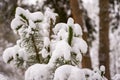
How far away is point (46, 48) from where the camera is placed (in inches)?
95.5

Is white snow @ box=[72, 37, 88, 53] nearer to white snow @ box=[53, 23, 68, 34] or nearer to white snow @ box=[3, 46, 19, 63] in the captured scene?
white snow @ box=[53, 23, 68, 34]

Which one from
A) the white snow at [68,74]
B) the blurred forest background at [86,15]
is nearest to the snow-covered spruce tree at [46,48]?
the white snow at [68,74]

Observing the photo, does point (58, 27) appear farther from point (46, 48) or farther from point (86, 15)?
point (86, 15)

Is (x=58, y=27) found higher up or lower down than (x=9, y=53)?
higher up

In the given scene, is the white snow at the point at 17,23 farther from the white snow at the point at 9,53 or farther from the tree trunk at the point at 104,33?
the tree trunk at the point at 104,33

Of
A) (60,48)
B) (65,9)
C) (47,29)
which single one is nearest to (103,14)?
(65,9)

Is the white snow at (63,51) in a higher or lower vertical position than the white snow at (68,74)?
higher

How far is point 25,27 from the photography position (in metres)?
2.42

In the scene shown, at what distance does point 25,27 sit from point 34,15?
0.11 meters

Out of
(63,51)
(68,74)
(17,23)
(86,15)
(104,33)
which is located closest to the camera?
(68,74)

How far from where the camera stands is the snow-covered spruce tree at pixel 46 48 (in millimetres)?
2115

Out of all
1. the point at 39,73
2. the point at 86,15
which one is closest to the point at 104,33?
the point at 86,15

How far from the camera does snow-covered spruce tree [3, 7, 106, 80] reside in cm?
212

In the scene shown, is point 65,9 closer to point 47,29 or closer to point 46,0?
point 46,0
